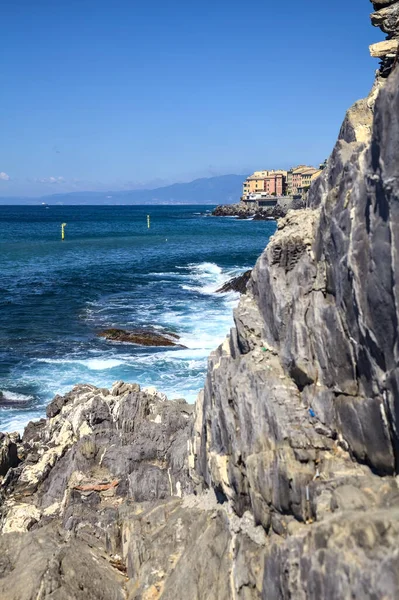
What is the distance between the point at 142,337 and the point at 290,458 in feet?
102

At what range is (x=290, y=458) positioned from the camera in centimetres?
1244

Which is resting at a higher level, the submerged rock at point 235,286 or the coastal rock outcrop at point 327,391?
the coastal rock outcrop at point 327,391

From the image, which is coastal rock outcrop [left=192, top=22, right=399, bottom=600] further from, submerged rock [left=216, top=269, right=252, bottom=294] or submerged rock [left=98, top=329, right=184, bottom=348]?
submerged rock [left=216, top=269, right=252, bottom=294]

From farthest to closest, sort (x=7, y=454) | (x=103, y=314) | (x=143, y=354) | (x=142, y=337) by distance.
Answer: (x=103, y=314), (x=142, y=337), (x=143, y=354), (x=7, y=454)

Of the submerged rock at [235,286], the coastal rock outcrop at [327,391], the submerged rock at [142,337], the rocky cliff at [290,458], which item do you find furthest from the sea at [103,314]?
the coastal rock outcrop at [327,391]

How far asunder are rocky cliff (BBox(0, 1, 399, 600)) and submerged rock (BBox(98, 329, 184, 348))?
2118 centimetres

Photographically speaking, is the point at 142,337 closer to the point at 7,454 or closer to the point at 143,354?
the point at 143,354

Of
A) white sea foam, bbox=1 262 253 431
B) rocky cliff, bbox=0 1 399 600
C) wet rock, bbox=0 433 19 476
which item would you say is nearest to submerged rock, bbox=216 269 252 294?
white sea foam, bbox=1 262 253 431

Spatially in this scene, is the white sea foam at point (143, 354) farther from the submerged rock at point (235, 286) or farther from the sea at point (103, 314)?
the submerged rock at point (235, 286)

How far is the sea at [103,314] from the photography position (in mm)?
34625

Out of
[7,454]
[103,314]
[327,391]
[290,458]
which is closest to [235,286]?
[103,314]

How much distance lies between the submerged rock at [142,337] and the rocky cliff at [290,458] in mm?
21178

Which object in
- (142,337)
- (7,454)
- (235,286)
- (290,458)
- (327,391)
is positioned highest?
(327,391)

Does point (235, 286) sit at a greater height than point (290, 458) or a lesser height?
lesser
